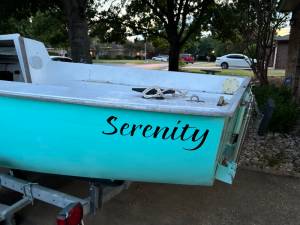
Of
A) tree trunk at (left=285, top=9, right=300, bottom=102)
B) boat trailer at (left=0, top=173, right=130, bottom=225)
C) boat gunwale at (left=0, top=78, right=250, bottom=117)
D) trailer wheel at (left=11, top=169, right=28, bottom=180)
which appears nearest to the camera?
→ boat gunwale at (left=0, top=78, right=250, bottom=117)

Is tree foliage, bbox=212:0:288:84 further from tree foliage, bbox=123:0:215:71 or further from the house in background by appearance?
the house in background

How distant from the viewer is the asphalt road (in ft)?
10.6

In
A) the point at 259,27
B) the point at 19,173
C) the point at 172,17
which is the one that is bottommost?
the point at 19,173

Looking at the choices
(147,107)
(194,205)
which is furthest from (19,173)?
(194,205)

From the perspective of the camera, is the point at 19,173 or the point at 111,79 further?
the point at 111,79

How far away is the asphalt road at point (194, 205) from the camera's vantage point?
10.6 ft

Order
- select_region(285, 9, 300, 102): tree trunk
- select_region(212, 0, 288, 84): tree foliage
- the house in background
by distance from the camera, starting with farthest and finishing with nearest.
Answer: the house in background → select_region(285, 9, 300, 102): tree trunk → select_region(212, 0, 288, 84): tree foliage

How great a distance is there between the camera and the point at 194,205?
3523mm

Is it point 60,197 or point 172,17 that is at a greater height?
point 172,17

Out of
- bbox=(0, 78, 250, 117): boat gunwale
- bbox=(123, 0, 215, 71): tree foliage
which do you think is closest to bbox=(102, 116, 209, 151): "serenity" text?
bbox=(0, 78, 250, 117): boat gunwale

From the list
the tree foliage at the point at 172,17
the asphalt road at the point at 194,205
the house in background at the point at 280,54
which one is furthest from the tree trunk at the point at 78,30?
the house in background at the point at 280,54

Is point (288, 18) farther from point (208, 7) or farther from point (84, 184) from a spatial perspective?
point (84, 184)

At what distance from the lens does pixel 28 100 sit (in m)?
2.53

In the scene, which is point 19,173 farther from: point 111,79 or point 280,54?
point 280,54
